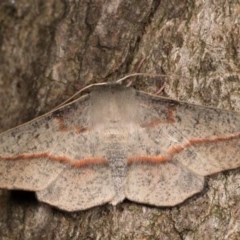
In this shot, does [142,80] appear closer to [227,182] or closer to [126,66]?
[126,66]

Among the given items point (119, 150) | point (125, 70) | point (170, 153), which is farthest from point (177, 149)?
point (125, 70)

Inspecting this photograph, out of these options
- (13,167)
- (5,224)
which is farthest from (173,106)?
(5,224)

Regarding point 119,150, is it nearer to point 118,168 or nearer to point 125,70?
point 118,168

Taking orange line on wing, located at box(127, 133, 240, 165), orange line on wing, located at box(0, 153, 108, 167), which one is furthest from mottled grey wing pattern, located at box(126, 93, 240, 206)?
orange line on wing, located at box(0, 153, 108, 167)

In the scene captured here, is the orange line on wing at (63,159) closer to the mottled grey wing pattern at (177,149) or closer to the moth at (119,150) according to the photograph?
the moth at (119,150)

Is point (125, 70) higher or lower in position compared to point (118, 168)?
higher

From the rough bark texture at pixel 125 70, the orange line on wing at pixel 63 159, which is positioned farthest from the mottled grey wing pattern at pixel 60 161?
the rough bark texture at pixel 125 70
